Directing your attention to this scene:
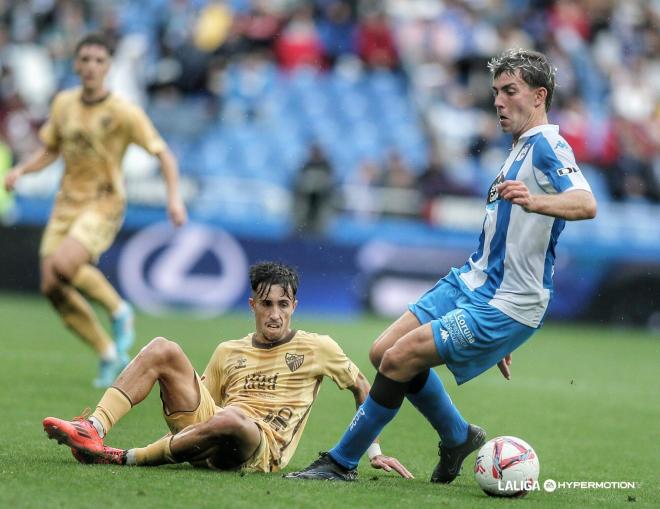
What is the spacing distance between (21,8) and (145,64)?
262 centimetres

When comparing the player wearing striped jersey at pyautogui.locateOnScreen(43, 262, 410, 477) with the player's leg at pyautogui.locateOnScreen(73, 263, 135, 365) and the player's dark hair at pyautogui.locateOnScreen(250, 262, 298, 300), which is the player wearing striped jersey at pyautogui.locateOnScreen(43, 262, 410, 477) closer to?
the player's dark hair at pyautogui.locateOnScreen(250, 262, 298, 300)

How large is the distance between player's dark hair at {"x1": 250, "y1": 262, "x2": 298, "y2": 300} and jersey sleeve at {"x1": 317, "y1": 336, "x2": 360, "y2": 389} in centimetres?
32

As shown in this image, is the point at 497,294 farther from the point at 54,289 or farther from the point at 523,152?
the point at 54,289

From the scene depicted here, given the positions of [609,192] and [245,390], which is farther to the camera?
[609,192]

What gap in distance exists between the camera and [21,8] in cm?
2006

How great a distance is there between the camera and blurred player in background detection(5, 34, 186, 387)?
31.4 ft

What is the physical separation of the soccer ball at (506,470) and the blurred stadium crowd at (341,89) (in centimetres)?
1149

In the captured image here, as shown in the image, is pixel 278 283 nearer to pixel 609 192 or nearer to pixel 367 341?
pixel 367 341

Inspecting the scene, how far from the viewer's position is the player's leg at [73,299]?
9.51 metres

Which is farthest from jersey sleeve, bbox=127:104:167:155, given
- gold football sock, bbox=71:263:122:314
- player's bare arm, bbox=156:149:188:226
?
gold football sock, bbox=71:263:122:314

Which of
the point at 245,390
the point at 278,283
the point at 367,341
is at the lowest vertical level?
the point at 367,341

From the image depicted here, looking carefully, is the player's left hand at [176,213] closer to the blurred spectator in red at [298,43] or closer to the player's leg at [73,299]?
the player's leg at [73,299]

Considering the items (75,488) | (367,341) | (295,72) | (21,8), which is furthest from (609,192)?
(75,488)

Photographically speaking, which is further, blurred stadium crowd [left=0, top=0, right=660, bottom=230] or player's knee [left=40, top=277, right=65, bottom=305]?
blurred stadium crowd [left=0, top=0, right=660, bottom=230]
